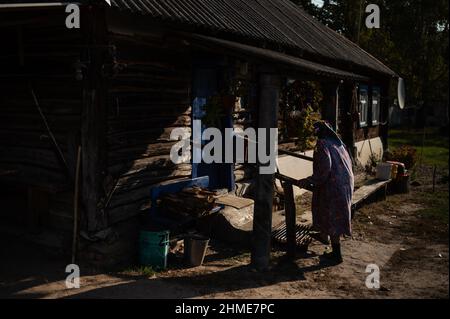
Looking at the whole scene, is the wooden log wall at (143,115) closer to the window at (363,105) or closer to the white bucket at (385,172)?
the white bucket at (385,172)

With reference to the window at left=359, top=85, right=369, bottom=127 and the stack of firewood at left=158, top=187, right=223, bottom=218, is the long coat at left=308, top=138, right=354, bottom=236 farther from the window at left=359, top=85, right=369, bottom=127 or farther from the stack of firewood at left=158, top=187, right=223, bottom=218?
the window at left=359, top=85, right=369, bottom=127

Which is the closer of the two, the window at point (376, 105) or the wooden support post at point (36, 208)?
the wooden support post at point (36, 208)

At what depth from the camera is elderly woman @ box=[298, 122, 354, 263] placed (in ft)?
22.4

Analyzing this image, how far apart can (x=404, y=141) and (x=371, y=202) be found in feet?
57.8

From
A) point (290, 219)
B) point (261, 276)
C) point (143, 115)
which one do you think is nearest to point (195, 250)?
point (261, 276)

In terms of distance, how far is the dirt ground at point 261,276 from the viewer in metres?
5.79

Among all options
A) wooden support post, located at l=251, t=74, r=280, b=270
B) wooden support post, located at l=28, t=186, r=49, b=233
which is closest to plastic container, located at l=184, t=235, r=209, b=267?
wooden support post, located at l=251, t=74, r=280, b=270

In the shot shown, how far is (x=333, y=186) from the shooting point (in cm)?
688

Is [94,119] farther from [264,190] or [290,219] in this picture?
[290,219]

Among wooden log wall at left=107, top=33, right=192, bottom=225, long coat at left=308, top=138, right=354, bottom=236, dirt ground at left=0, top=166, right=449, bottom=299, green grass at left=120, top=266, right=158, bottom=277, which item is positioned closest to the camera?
dirt ground at left=0, top=166, right=449, bottom=299

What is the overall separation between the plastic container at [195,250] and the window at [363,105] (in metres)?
11.9

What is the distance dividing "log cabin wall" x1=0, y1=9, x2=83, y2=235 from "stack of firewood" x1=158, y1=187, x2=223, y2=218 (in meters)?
1.38

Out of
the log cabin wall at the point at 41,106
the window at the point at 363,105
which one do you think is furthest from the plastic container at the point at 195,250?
the window at the point at 363,105

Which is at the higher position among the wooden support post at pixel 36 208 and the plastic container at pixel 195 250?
the wooden support post at pixel 36 208
